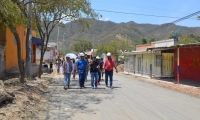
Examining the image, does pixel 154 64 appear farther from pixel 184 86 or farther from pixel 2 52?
pixel 2 52

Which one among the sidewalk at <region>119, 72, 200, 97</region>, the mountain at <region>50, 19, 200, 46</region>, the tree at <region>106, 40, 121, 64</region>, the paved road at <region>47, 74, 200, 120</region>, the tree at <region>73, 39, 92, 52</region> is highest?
the mountain at <region>50, 19, 200, 46</region>

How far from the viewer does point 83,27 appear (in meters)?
18.7

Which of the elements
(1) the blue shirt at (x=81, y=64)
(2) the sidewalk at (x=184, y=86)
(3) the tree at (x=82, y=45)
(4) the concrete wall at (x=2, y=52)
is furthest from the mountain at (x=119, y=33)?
(1) the blue shirt at (x=81, y=64)

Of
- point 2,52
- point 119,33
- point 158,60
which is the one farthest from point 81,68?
point 119,33

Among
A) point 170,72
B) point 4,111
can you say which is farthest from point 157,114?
point 170,72

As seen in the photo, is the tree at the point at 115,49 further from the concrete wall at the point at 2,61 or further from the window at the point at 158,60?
the concrete wall at the point at 2,61

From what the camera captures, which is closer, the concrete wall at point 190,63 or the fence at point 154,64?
the concrete wall at point 190,63

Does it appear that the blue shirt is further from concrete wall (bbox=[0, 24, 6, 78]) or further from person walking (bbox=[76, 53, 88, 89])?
concrete wall (bbox=[0, 24, 6, 78])

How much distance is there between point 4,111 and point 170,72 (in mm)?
20148

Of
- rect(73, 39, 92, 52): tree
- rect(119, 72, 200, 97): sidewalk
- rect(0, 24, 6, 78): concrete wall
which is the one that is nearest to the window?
rect(119, 72, 200, 97): sidewalk

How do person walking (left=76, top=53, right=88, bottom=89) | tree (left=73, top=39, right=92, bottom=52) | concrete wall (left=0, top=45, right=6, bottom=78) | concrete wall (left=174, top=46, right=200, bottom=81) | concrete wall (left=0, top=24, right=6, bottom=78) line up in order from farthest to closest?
tree (left=73, top=39, right=92, bottom=52) < concrete wall (left=174, top=46, right=200, bottom=81) < concrete wall (left=0, top=24, right=6, bottom=78) < concrete wall (left=0, top=45, right=6, bottom=78) < person walking (left=76, top=53, right=88, bottom=89)

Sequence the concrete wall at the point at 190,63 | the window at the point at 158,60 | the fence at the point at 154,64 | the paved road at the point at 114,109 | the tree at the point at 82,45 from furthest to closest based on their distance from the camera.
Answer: the tree at the point at 82,45
the window at the point at 158,60
the fence at the point at 154,64
the concrete wall at the point at 190,63
the paved road at the point at 114,109

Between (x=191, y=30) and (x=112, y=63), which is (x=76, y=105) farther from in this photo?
(x=191, y=30)

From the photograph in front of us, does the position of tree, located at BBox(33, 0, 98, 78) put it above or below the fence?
above
